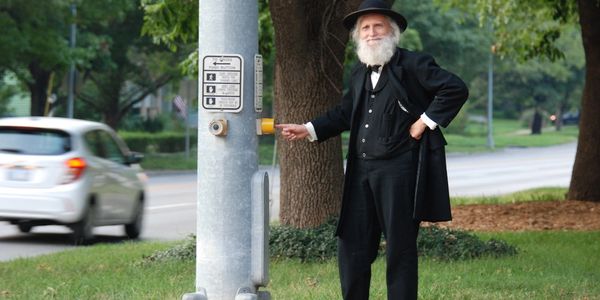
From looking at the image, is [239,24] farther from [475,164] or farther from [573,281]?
[475,164]

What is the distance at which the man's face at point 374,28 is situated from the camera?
243 inches

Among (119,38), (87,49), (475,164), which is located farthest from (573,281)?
(475,164)

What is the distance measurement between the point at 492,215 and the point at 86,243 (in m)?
5.21

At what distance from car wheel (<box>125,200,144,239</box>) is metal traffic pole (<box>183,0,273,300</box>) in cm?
1020

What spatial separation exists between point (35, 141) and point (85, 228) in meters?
1.22

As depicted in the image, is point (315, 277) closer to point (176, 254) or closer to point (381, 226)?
point (176, 254)

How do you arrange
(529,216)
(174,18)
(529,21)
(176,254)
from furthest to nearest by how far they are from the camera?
(529,21), (529,216), (174,18), (176,254)

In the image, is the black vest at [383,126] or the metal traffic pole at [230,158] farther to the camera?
the black vest at [383,126]

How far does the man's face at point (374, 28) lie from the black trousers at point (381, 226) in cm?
61

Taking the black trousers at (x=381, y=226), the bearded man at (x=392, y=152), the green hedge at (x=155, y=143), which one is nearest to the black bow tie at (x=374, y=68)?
the bearded man at (x=392, y=152)

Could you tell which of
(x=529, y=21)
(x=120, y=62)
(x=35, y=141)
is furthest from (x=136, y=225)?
(x=120, y=62)

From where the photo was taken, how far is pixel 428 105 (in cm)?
628

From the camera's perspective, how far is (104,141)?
1532 cm

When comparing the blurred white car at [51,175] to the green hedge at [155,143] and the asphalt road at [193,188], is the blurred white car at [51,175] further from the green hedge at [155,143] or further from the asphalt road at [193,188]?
the green hedge at [155,143]
